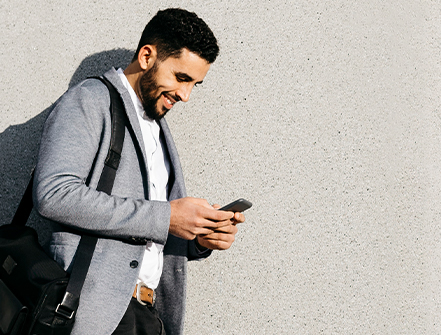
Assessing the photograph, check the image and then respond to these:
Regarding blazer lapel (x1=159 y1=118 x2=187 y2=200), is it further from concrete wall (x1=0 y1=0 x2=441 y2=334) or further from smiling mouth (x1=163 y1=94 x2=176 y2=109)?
concrete wall (x1=0 y1=0 x2=441 y2=334)

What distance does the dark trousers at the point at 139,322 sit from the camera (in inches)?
66.1

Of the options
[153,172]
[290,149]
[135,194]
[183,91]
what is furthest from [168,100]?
[290,149]

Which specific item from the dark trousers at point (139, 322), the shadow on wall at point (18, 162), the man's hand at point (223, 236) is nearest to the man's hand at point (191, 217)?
the man's hand at point (223, 236)

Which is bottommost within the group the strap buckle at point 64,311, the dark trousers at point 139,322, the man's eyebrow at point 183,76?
the dark trousers at point 139,322

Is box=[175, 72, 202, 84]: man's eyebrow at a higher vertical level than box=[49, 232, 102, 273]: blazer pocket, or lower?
higher

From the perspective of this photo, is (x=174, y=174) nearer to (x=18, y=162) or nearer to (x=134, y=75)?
(x=134, y=75)

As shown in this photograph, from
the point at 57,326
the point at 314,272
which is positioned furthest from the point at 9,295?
the point at 314,272

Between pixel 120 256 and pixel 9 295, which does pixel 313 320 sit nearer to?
pixel 120 256

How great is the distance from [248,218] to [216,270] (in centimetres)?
36

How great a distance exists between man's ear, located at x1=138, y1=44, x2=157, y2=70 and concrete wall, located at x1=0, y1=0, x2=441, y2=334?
0.62 meters

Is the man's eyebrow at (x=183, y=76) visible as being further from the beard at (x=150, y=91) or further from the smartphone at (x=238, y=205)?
the smartphone at (x=238, y=205)

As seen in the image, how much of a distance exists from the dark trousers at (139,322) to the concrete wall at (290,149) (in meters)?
0.49

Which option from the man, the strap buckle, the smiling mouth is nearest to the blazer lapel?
the man

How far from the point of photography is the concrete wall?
237 centimetres
